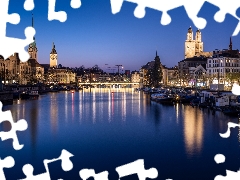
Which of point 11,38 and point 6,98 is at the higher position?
point 11,38

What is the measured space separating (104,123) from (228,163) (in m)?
7.79

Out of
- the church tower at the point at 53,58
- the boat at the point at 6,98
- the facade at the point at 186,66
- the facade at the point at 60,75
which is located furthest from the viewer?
the church tower at the point at 53,58

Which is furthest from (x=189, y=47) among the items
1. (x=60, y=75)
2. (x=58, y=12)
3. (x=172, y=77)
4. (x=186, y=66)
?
(x=58, y=12)

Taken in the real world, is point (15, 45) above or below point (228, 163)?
above

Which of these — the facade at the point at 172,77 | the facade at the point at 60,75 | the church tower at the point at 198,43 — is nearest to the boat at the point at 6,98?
the facade at the point at 172,77

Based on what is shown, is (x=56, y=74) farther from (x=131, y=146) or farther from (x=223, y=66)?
(x=131, y=146)

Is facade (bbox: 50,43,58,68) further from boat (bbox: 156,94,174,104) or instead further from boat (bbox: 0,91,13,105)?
boat (bbox: 0,91,13,105)

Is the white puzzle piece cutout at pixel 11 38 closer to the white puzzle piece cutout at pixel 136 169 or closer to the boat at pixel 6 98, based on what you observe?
the white puzzle piece cutout at pixel 136 169

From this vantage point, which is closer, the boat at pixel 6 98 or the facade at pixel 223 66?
the boat at pixel 6 98

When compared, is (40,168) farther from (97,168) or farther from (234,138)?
(234,138)

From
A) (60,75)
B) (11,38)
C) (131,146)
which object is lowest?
(131,146)

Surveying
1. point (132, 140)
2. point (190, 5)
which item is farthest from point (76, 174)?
point (190, 5)

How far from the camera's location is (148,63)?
83.6 meters

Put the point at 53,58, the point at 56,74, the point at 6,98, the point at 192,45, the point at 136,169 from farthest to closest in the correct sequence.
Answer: the point at 53,58
the point at 56,74
the point at 192,45
the point at 6,98
the point at 136,169
